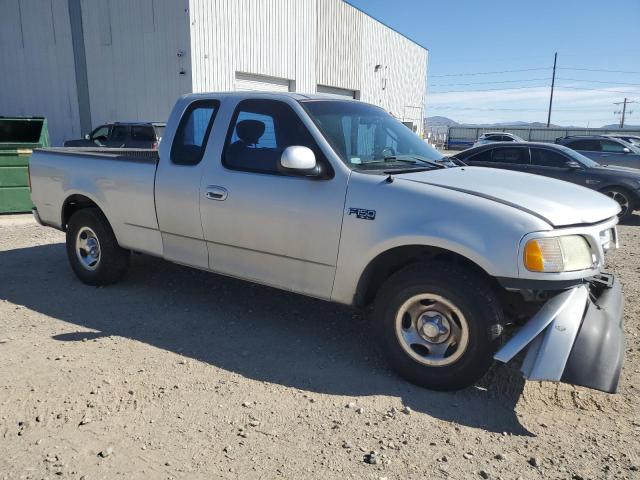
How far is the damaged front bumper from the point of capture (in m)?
2.95

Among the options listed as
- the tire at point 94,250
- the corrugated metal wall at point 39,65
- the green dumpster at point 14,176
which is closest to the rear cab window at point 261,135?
the tire at point 94,250

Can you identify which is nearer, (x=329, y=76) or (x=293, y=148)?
(x=293, y=148)

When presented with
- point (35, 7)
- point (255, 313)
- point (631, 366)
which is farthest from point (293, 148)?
point (35, 7)

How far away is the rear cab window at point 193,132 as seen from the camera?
4.52m

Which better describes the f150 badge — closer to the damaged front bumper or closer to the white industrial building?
the damaged front bumper

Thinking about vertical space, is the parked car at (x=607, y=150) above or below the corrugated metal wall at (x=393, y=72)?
below

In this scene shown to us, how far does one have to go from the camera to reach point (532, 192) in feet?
11.4

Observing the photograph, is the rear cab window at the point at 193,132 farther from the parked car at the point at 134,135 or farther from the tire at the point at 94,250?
the parked car at the point at 134,135

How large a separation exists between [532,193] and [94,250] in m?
4.39

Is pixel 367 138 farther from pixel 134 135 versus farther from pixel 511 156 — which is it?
Result: pixel 134 135

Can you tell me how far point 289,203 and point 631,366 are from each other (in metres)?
2.83

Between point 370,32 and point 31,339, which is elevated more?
point 370,32

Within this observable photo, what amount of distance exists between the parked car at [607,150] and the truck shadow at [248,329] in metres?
13.8

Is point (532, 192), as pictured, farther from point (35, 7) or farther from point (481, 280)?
point (35, 7)
